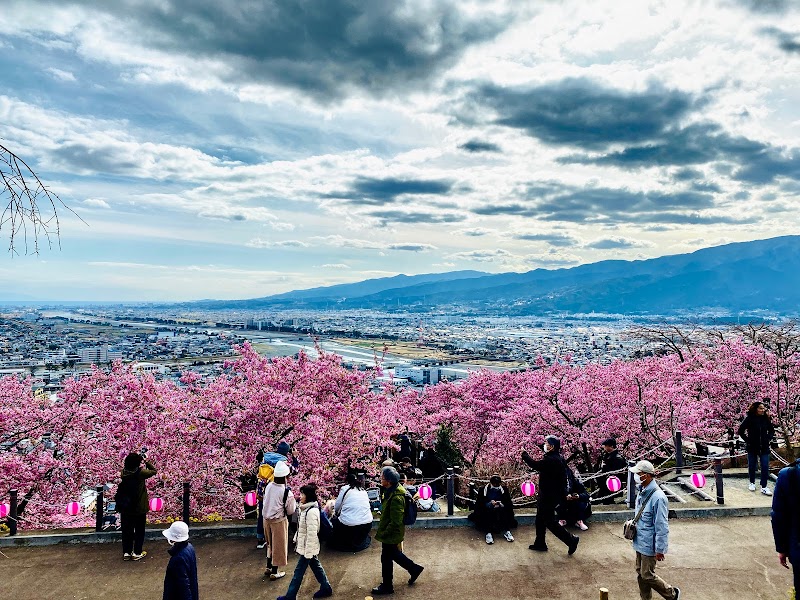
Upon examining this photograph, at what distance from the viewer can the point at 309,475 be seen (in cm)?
1193

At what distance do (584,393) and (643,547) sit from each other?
12.7 m

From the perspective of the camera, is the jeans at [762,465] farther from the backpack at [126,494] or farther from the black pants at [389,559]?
the backpack at [126,494]

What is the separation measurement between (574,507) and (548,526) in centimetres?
111

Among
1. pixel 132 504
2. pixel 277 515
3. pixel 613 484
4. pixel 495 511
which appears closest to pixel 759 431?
pixel 613 484

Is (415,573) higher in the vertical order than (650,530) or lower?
lower

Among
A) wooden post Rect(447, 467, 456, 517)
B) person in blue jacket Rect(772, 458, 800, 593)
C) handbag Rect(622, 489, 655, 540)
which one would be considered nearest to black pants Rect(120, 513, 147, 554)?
wooden post Rect(447, 467, 456, 517)

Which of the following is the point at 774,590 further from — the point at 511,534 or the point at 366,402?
the point at 366,402

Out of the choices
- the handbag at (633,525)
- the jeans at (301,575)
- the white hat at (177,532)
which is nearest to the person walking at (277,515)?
the jeans at (301,575)

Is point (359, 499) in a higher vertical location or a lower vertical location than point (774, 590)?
higher

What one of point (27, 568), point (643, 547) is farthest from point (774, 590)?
point (27, 568)

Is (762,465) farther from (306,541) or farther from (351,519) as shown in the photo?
(306,541)

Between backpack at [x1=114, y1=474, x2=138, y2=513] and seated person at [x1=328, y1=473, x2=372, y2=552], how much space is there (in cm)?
→ 304

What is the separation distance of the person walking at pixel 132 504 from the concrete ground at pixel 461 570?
23cm

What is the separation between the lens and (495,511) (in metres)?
8.10
